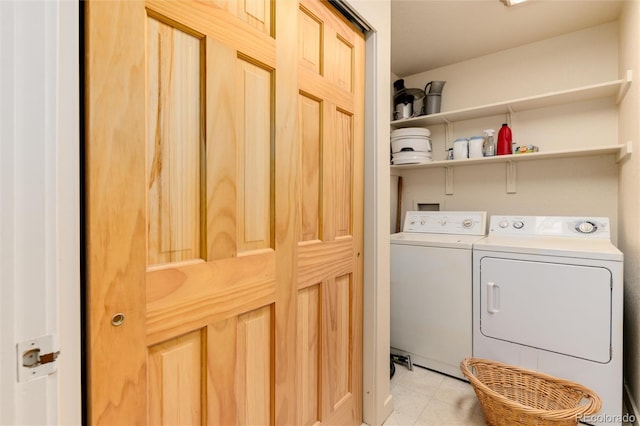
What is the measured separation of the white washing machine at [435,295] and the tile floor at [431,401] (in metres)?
0.12

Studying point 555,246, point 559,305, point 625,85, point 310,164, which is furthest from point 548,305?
point 310,164

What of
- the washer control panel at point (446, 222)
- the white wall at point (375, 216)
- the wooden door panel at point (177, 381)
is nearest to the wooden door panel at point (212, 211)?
the wooden door panel at point (177, 381)

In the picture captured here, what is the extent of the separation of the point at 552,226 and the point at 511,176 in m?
0.51

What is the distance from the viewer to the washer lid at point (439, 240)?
2.13m

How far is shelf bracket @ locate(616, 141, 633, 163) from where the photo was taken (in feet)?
5.74

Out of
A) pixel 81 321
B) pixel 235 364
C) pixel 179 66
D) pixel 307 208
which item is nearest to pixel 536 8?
pixel 307 208

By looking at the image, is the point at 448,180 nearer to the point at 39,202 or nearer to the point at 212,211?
the point at 212,211

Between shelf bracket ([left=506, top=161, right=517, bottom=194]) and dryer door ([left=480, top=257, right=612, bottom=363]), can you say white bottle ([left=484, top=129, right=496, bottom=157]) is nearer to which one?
shelf bracket ([left=506, top=161, right=517, bottom=194])

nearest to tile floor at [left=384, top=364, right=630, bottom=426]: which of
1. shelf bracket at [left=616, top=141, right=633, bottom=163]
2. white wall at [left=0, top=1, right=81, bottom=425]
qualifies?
shelf bracket at [left=616, top=141, right=633, bottom=163]

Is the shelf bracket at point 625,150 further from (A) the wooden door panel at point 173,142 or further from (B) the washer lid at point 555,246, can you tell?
(A) the wooden door panel at point 173,142

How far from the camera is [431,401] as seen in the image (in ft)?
6.25

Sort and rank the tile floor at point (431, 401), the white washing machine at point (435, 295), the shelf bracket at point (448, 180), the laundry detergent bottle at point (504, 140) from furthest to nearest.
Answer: the shelf bracket at point (448, 180)
the laundry detergent bottle at point (504, 140)
the white washing machine at point (435, 295)
the tile floor at point (431, 401)

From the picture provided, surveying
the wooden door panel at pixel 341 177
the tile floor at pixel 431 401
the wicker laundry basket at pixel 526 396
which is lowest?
the tile floor at pixel 431 401

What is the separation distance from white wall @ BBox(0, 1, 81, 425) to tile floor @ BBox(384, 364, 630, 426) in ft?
5.52
